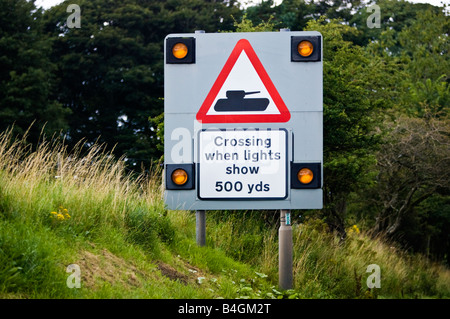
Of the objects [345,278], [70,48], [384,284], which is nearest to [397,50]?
[70,48]

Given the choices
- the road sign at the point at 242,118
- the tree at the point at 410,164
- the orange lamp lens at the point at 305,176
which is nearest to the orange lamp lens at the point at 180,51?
the road sign at the point at 242,118

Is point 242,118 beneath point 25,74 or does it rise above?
beneath

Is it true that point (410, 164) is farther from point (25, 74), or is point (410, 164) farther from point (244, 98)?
point (25, 74)

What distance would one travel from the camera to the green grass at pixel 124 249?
4.98m

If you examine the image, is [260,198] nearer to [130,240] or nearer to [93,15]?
[130,240]

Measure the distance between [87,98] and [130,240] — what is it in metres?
34.3

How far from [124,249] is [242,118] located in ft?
5.79

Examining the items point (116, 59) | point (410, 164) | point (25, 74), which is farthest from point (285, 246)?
point (116, 59)

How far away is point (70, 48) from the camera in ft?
133

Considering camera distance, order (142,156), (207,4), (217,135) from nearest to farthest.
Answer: (217,135) → (142,156) → (207,4)

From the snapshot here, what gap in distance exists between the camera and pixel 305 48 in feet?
18.9

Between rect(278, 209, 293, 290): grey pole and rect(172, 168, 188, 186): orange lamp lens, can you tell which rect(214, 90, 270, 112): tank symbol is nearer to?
rect(172, 168, 188, 186): orange lamp lens

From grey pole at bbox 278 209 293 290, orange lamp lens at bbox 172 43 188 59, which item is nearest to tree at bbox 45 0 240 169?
grey pole at bbox 278 209 293 290

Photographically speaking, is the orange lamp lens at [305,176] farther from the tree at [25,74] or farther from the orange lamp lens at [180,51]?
the tree at [25,74]
